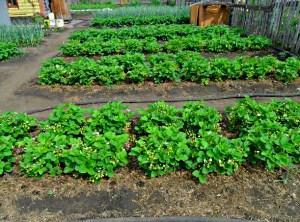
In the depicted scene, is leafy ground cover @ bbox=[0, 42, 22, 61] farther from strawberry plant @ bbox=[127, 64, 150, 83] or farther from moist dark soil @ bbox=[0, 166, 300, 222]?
moist dark soil @ bbox=[0, 166, 300, 222]

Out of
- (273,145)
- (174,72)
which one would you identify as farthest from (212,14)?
(273,145)

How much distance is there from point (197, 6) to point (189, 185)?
39.1 feet

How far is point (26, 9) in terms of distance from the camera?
17.4 m

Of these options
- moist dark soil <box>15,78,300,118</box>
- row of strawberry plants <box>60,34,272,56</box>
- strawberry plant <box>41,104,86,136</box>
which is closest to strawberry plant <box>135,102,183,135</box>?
strawberry plant <box>41,104,86,136</box>

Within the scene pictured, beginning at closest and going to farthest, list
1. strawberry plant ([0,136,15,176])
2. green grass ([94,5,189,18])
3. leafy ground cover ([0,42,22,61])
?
strawberry plant ([0,136,15,176])
leafy ground cover ([0,42,22,61])
green grass ([94,5,189,18])

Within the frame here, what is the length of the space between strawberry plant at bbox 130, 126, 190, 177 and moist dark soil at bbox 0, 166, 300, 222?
134 millimetres

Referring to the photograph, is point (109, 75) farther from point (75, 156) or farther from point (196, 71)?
point (75, 156)

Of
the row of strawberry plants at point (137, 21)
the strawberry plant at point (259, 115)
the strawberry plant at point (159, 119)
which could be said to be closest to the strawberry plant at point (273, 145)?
the strawberry plant at point (259, 115)

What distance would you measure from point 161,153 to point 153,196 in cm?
45

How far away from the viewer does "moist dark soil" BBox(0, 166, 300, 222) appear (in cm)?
269

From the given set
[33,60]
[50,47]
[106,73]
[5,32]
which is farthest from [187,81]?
[5,32]

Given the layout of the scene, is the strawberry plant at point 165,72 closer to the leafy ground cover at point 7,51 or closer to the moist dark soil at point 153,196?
the moist dark soil at point 153,196

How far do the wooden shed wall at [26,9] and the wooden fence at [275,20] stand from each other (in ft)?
40.3

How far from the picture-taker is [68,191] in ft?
9.77
